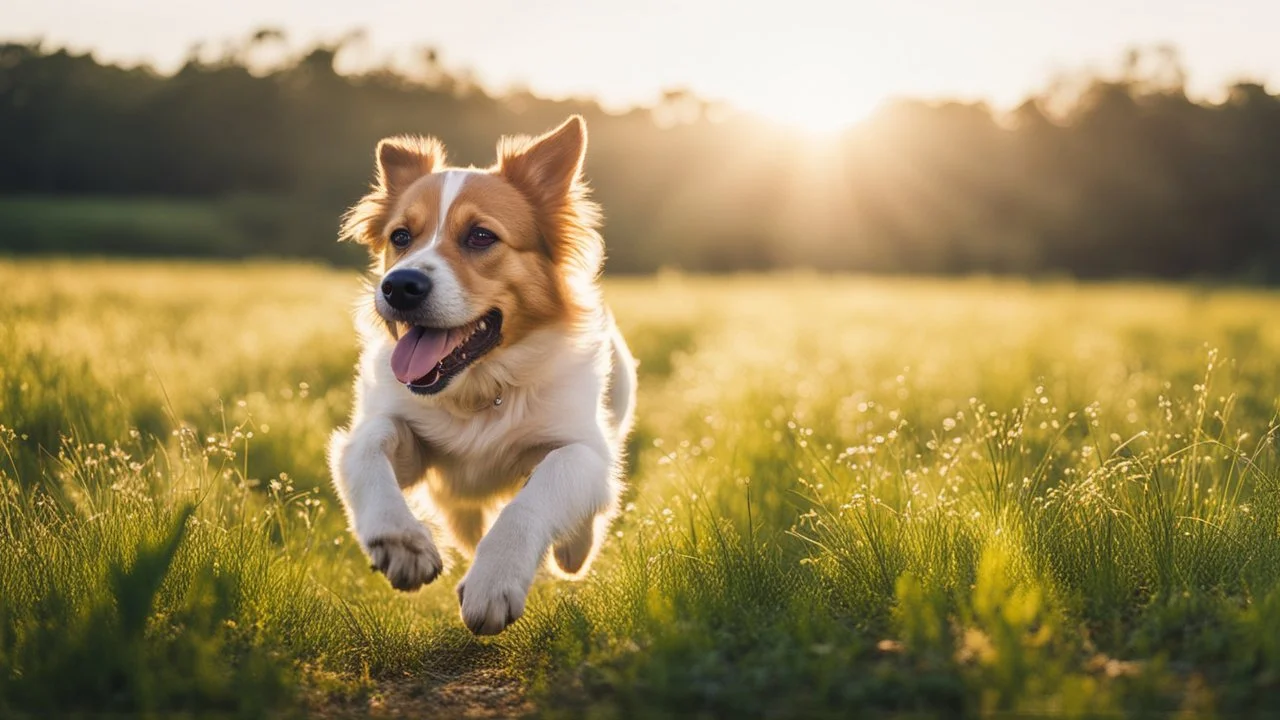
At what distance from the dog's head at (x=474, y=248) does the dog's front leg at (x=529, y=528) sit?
0.65m

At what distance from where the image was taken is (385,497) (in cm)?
373

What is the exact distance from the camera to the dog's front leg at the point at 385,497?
11.5 feet

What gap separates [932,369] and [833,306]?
34.1ft

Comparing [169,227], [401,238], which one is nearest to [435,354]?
Answer: [401,238]

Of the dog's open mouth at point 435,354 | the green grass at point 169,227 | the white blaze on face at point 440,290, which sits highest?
the white blaze on face at point 440,290

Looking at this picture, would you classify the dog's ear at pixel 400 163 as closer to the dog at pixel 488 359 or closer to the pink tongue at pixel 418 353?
the dog at pixel 488 359

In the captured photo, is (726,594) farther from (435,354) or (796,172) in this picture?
(796,172)

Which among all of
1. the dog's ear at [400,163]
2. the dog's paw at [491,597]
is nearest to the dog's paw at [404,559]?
the dog's paw at [491,597]

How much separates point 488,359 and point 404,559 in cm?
132

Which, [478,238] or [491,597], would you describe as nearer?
[491,597]

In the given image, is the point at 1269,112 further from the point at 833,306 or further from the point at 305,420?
the point at 305,420

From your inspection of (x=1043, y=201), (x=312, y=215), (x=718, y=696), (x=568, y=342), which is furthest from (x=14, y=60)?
(x=1043, y=201)

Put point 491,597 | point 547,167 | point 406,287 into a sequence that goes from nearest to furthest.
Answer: point 491,597, point 406,287, point 547,167

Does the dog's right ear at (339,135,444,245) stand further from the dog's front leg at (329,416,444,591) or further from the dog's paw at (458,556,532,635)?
the dog's paw at (458,556,532,635)
